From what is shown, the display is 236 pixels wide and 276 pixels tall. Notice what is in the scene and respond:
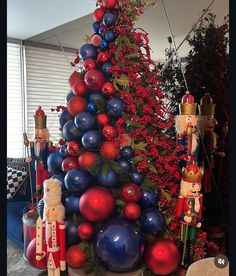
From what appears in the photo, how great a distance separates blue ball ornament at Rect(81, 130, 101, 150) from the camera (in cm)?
121

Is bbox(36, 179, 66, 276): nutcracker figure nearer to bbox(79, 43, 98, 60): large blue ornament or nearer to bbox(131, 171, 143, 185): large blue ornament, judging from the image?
bbox(131, 171, 143, 185): large blue ornament

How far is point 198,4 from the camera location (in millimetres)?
1435

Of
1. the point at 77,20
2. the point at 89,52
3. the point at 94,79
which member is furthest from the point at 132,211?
the point at 77,20

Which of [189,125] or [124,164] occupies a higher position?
[189,125]

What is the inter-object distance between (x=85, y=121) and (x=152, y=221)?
1.48 feet

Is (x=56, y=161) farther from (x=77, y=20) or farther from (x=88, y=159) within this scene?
(x=77, y=20)

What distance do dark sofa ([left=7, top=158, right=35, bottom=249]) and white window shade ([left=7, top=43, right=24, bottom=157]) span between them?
123mm

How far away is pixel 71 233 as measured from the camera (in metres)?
1.26

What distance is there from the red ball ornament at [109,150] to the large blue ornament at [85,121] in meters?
0.09

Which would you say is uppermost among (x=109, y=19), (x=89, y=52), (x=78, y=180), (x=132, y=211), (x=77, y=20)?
(x=77, y=20)

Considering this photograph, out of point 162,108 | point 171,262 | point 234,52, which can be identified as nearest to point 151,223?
point 171,262

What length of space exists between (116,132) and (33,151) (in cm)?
66

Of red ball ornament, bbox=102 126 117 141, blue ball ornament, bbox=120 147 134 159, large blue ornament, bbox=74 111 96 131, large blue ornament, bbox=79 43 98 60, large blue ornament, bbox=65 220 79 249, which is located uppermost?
large blue ornament, bbox=79 43 98 60

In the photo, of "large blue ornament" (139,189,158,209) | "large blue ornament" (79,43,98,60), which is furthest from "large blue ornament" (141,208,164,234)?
"large blue ornament" (79,43,98,60)
